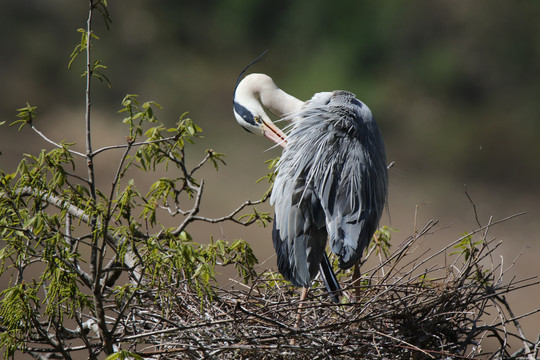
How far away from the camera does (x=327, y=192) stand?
1.62m

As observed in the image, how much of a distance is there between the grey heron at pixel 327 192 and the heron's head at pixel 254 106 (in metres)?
0.48

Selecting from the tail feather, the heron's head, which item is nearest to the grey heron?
the tail feather

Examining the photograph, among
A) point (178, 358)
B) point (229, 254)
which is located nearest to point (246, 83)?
point (229, 254)

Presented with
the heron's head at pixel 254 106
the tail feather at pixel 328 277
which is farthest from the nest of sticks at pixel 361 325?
the heron's head at pixel 254 106

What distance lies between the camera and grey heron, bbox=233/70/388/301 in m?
1.60

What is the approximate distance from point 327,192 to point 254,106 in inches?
31.9

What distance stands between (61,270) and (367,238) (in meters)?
0.75

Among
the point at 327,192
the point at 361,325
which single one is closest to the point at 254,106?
the point at 327,192

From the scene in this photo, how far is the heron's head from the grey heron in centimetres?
48

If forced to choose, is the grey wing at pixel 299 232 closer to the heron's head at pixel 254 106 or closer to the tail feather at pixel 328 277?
the tail feather at pixel 328 277

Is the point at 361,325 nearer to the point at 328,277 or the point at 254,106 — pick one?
the point at 328,277

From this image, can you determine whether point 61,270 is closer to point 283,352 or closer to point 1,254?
point 1,254

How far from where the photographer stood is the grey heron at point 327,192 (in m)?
1.60

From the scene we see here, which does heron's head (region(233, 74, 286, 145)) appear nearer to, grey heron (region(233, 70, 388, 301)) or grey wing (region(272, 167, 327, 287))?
grey heron (region(233, 70, 388, 301))
